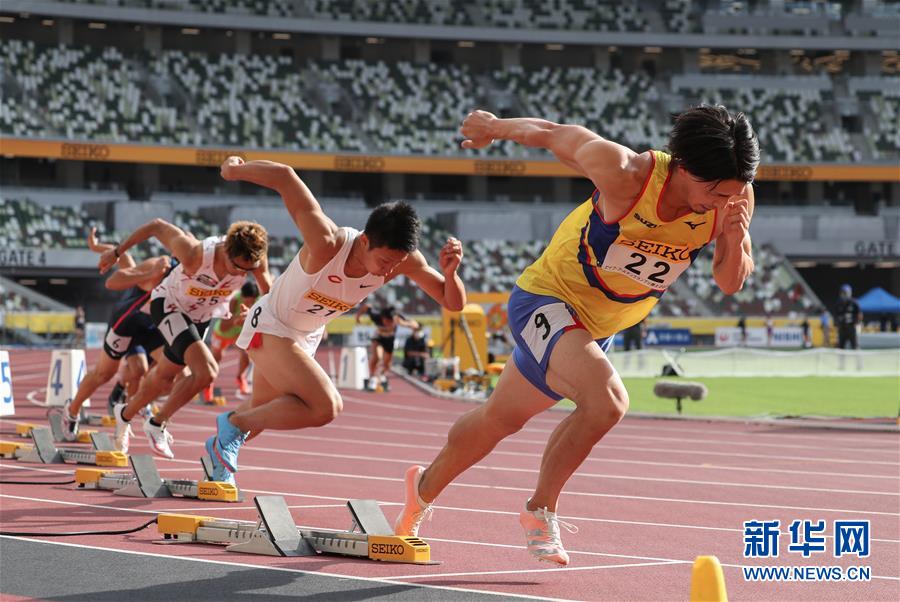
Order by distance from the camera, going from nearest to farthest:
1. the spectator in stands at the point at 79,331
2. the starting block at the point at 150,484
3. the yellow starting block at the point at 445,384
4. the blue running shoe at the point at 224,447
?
the blue running shoe at the point at 224,447 → the starting block at the point at 150,484 → the yellow starting block at the point at 445,384 → the spectator in stands at the point at 79,331

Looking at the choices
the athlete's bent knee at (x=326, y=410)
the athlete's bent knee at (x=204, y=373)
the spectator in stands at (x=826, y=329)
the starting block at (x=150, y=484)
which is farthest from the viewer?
the spectator in stands at (x=826, y=329)

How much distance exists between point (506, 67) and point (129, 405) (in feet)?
154

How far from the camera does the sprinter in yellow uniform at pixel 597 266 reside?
4625 millimetres

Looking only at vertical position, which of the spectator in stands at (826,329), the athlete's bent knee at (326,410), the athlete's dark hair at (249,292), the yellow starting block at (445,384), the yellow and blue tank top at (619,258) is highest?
the yellow and blue tank top at (619,258)

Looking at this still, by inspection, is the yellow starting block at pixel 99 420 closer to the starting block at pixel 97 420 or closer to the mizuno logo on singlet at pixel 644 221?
the starting block at pixel 97 420

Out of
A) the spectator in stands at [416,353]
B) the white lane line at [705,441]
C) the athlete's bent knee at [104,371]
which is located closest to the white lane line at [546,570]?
the athlete's bent knee at [104,371]

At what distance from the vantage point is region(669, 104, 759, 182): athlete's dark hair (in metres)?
4.52

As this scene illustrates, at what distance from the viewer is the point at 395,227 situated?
5.86m

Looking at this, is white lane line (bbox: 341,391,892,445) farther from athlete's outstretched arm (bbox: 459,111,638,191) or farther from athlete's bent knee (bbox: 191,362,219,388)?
athlete's outstretched arm (bbox: 459,111,638,191)

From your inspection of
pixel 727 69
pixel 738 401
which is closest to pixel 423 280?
pixel 738 401

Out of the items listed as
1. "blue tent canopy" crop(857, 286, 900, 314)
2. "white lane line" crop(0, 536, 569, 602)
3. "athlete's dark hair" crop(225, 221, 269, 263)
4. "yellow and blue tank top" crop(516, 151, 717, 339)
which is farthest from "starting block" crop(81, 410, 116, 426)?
"blue tent canopy" crop(857, 286, 900, 314)

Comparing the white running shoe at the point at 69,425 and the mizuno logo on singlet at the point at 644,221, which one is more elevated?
the mizuno logo on singlet at the point at 644,221

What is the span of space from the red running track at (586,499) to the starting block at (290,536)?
7 centimetres

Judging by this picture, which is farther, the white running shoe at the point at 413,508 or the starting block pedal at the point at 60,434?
the starting block pedal at the point at 60,434
